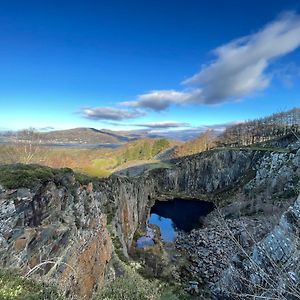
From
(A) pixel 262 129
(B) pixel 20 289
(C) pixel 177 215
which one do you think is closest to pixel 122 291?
(B) pixel 20 289

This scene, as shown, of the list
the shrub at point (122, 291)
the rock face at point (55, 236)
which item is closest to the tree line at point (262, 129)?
Result: the shrub at point (122, 291)

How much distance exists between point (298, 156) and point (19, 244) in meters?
65.6

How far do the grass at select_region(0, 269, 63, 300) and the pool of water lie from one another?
4658cm

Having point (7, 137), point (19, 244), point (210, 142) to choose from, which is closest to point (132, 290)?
point (19, 244)

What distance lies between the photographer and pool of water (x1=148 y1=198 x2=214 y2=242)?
64062mm

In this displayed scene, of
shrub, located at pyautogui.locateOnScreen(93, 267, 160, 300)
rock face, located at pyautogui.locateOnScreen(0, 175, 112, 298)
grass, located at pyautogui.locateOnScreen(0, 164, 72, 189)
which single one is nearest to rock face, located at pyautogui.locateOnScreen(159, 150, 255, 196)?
shrub, located at pyautogui.locateOnScreen(93, 267, 160, 300)

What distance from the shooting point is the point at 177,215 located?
75.4 metres

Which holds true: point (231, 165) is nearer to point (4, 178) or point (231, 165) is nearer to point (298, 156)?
point (298, 156)

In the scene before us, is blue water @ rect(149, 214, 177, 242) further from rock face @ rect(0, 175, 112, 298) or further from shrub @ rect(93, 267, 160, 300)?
rock face @ rect(0, 175, 112, 298)

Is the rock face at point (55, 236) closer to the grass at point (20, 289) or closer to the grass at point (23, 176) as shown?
the grass at point (23, 176)

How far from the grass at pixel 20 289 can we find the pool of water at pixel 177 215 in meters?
46.6

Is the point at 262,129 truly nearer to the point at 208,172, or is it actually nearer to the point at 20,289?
the point at 208,172

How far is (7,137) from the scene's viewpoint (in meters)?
52.4

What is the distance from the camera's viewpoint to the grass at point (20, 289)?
9609 mm
